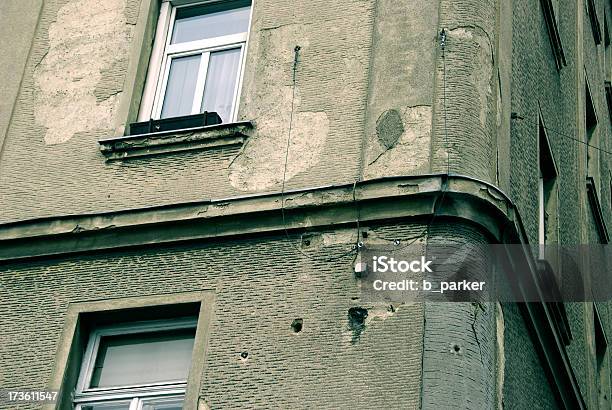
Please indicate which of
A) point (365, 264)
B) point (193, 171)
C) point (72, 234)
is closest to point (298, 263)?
point (365, 264)

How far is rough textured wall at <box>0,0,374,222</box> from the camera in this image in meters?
9.93

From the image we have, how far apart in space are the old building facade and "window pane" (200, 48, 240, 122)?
0.02 metres

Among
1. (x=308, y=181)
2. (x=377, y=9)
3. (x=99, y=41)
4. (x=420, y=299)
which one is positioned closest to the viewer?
(x=420, y=299)

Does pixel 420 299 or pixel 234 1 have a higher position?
pixel 234 1

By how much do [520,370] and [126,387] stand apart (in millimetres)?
3391

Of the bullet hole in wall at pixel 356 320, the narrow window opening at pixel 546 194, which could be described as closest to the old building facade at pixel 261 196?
the bullet hole in wall at pixel 356 320

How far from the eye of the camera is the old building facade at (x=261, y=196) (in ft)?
29.0

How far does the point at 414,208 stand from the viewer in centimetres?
910

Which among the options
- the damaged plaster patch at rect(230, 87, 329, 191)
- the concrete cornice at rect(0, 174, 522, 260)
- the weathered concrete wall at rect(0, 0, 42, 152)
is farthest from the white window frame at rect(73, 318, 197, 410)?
the weathered concrete wall at rect(0, 0, 42, 152)

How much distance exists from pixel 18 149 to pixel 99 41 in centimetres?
139

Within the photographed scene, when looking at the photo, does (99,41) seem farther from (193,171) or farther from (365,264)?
(365,264)

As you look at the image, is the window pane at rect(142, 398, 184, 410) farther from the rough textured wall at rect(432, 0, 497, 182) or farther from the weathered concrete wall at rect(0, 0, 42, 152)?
the weathered concrete wall at rect(0, 0, 42, 152)

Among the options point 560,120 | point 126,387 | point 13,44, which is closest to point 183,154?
point 126,387

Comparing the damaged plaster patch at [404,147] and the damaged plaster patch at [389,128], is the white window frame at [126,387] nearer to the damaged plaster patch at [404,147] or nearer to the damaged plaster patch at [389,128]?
the damaged plaster patch at [404,147]
